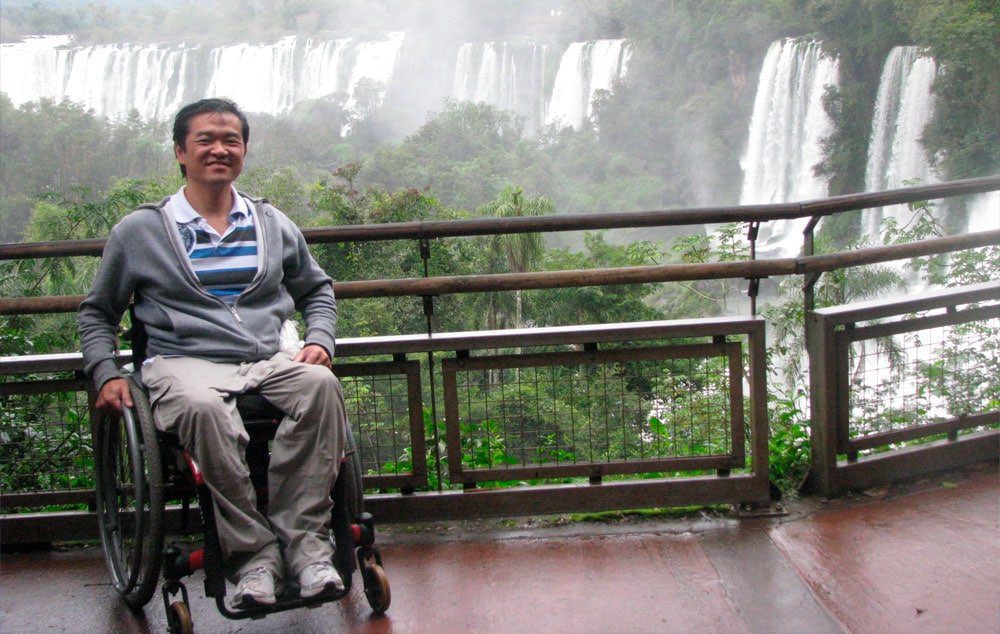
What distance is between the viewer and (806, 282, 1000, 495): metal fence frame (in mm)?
2777

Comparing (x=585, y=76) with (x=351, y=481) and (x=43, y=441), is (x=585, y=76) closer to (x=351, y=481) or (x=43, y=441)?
(x=43, y=441)

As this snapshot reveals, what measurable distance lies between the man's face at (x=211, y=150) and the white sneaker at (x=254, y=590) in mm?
900

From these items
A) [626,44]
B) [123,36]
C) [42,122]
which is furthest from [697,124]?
[123,36]

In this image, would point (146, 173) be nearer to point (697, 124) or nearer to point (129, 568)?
point (697, 124)

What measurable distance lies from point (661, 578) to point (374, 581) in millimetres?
716

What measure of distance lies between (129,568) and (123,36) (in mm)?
50803

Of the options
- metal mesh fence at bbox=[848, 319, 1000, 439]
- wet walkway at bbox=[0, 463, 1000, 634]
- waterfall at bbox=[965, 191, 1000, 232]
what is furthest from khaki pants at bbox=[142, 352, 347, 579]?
waterfall at bbox=[965, 191, 1000, 232]

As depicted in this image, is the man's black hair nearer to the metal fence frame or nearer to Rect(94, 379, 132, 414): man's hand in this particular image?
Rect(94, 379, 132, 414): man's hand

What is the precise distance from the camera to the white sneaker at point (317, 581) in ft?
6.31

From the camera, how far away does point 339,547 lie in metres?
2.11

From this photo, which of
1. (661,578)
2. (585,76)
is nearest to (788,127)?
(585,76)

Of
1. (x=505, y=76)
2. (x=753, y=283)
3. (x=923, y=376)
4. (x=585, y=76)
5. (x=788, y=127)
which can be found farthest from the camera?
(x=505, y=76)

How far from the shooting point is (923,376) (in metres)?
2.98

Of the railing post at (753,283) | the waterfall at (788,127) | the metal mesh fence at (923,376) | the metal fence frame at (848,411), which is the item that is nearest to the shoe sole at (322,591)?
the railing post at (753,283)
